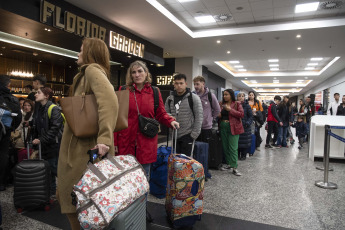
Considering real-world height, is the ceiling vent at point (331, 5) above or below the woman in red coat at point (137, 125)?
above

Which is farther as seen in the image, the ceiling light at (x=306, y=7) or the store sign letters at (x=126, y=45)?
the store sign letters at (x=126, y=45)

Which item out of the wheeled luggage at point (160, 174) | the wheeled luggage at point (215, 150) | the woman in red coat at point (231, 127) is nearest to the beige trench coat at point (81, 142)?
the wheeled luggage at point (160, 174)

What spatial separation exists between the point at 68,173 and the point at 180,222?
50.8 inches

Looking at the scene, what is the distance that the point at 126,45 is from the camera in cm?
746

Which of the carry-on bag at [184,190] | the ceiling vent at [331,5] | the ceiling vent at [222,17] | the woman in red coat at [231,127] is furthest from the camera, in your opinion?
the ceiling vent at [222,17]

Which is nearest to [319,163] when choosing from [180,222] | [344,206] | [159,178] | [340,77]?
[344,206]

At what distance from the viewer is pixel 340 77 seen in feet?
50.0

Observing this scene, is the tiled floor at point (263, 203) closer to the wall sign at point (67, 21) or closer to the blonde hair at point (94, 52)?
the blonde hair at point (94, 52)

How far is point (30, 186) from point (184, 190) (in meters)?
1.72

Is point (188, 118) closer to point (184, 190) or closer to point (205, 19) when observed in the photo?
point (184, 190)

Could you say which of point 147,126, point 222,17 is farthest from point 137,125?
point 222,17

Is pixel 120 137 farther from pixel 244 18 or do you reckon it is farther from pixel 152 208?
pixel 244 18

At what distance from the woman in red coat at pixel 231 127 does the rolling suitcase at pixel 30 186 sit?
9.68 feet

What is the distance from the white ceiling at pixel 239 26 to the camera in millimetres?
6477
